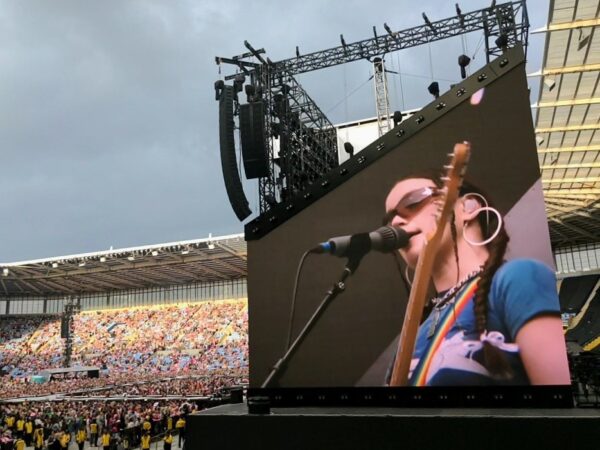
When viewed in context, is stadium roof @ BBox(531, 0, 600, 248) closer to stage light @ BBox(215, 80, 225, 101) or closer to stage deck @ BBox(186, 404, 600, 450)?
stage light @ BBox(215, 80, 225, 101)

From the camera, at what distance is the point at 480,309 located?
815 cm

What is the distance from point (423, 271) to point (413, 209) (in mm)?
1061

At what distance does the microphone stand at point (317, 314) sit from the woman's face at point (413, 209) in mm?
834

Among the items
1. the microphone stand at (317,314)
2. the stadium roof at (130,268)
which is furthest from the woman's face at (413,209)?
the stadium roof at (130,268)

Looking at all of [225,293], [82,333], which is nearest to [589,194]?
[225,293]

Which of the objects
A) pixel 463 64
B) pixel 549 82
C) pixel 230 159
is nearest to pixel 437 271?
pixel 463 64

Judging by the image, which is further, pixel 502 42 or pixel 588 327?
pixel 588 327

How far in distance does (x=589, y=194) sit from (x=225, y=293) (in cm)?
3683

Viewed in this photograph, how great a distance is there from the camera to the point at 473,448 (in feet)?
23.3

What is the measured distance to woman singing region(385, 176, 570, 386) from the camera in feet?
25.8

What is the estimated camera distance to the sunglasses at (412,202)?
8883mm

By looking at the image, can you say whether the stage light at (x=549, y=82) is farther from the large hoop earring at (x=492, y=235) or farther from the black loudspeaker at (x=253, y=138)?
the large hoop earring at (x=492, y=235)

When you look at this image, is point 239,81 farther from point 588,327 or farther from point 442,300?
point 588,327

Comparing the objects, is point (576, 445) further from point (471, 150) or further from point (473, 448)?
point (471, 150)
